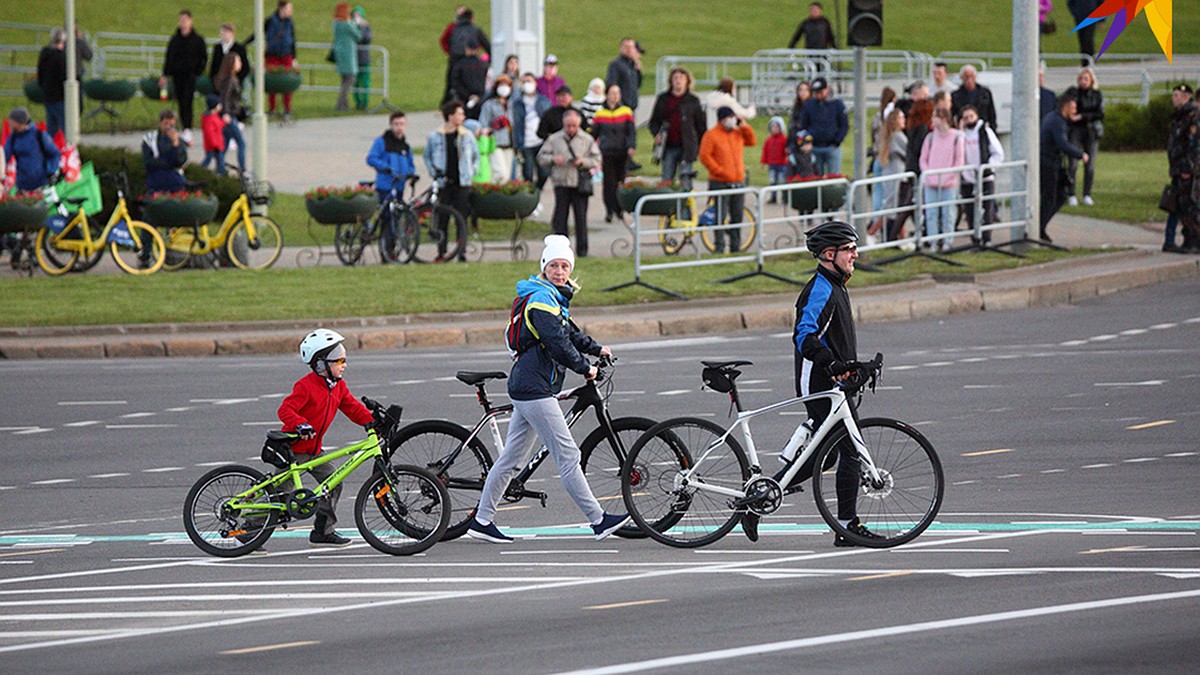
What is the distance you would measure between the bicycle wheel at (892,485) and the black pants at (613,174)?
16.3 meters

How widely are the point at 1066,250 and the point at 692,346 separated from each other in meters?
7.65

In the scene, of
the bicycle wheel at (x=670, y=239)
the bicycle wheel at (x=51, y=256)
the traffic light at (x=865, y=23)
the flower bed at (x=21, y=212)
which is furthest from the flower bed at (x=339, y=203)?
the traffic light at (x=865, y=23)

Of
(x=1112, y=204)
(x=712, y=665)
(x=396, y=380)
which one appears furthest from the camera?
(x=1112, y=204)

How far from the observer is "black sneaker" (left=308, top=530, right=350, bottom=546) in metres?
10.6

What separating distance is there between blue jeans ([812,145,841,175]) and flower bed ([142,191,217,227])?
8.88m

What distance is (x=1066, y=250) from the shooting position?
24672mm

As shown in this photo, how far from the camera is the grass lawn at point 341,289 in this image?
20.5 meters

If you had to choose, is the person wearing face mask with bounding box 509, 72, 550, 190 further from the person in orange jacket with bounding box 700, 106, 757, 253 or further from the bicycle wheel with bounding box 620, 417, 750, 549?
the bicycle wheel with bounding box 620, 417, 750, 549

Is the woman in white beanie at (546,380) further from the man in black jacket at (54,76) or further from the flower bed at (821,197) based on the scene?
the man in black jacket at (54,76)

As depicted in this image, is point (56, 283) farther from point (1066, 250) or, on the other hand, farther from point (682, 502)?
point (682, 502)

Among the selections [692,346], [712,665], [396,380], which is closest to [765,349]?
[692,346]

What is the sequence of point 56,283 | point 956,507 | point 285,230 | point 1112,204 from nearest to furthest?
point 956,507, point 56,283, point 285,230, point 1112,204

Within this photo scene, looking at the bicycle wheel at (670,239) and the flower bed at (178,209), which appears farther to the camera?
the bicycle wheel at (670,239)

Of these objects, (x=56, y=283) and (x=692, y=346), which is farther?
(x=56, y=283)
